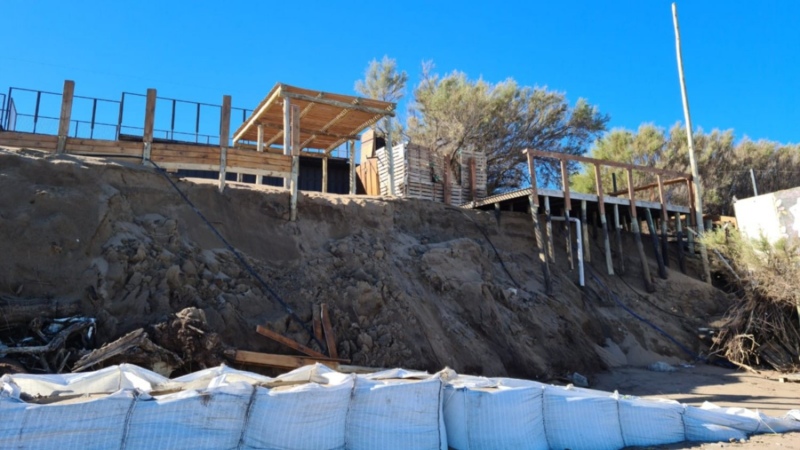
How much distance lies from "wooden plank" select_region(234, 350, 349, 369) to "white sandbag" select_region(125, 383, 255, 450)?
2.76 meters

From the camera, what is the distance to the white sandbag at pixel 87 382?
17.0 feet

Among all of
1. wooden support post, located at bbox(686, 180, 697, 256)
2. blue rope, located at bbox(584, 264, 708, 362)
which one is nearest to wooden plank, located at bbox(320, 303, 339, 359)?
blue rope, located at bbox(584, 264, 708, 362)

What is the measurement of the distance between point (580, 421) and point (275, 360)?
14.3 ft

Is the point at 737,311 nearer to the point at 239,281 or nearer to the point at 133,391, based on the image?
the point at 239,281

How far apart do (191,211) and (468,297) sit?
5.97 meters

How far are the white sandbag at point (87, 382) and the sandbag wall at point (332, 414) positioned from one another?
0.03ft

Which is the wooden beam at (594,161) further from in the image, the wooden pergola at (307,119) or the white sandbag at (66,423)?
the white sandbag at (66,423)

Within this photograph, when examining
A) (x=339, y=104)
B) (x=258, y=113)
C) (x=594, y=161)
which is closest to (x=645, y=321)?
(x=594, y=161)

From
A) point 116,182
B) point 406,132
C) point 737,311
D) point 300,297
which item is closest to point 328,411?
point 300,297

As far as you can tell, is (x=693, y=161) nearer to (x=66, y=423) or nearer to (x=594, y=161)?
(x=594, y=161)

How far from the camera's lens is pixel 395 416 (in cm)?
574

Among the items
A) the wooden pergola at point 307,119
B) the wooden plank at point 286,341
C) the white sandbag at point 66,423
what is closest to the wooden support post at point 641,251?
the wooden pergola at point 307,119

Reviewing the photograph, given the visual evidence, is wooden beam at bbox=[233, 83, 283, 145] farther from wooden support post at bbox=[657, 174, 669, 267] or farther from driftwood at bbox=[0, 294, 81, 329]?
wooden support post at bbox=[657, 174, 669, 267]

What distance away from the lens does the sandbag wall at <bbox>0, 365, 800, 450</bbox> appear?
4492mm
